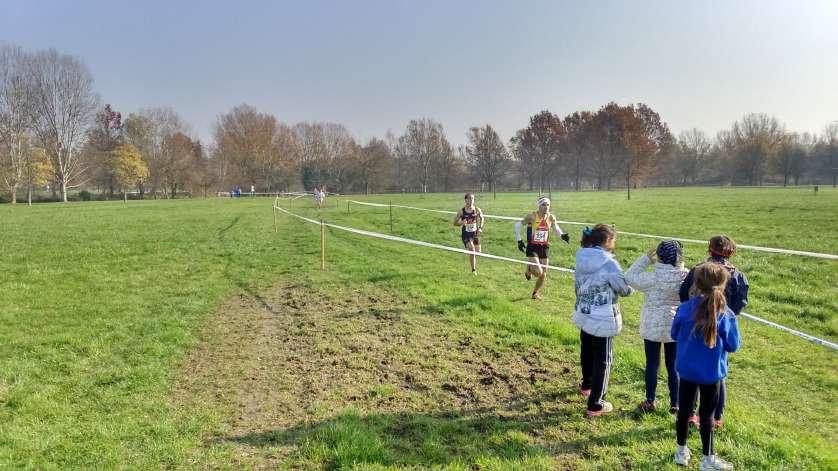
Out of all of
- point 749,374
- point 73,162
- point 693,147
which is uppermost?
point 693,147

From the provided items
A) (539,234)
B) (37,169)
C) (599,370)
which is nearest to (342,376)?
(599,370)

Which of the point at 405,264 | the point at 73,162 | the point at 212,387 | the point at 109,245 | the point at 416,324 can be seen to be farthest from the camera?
the point at 73,162

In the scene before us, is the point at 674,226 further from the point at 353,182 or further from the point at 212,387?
the point at 353,182

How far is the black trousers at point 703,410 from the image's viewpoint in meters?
3.54

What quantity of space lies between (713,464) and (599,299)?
1.54 m

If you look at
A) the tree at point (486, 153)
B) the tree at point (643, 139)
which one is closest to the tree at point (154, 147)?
the tree at point (486, 153)

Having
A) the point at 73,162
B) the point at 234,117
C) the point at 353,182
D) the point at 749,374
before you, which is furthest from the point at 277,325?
the point at 234,117

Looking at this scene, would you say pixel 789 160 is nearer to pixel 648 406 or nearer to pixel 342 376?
pixel 648 406

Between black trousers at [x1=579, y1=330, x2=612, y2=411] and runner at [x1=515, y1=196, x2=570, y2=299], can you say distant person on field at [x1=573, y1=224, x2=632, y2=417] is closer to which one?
black trousers at [x1=579, y1=330, x2=612, y2=411]

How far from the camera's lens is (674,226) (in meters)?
18.8

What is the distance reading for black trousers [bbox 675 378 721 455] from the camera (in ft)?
11.6

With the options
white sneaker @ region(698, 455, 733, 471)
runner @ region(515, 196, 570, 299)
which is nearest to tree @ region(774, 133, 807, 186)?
runner @ region(515, 196, 570, 299)

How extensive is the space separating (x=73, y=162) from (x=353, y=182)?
40.6 meters

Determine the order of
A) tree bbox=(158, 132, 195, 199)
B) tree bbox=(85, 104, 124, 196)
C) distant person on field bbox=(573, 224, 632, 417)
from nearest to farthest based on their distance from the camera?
1. distant person on field bbox=(573, 224, 632, 417)
2. tree bbox=(85, 104, 124, 196)
3. tree bbox=(158, 132, 195, 199)
